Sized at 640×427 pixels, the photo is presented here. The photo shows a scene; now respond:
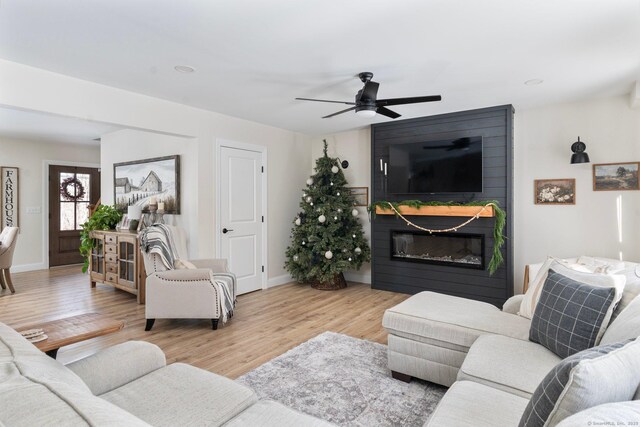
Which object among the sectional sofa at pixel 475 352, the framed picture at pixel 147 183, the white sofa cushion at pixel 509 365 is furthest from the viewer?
the framed picture at pixel 147 183

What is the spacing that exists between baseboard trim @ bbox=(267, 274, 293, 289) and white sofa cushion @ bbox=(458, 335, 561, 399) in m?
3.90

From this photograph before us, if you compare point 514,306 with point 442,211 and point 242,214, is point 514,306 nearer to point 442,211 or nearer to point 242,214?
point 442,211

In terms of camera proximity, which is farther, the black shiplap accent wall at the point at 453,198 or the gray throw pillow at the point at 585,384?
the black shiplap accent wall at the point at 453,198

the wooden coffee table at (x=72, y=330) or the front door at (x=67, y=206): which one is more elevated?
the front door at (x=67, y=206)

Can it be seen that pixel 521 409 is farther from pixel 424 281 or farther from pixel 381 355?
pixel 424 281

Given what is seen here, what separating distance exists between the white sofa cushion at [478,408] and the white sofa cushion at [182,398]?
753 mm

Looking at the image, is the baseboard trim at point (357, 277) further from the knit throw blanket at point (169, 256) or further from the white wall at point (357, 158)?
the knit throw blanket at point (169, 256)

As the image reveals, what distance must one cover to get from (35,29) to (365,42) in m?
2.25

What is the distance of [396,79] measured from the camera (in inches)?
135

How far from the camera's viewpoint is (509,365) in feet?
5.72

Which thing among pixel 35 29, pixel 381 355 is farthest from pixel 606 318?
pixel 35 29

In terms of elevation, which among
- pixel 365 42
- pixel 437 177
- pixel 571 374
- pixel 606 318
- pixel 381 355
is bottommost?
pixel 381 355

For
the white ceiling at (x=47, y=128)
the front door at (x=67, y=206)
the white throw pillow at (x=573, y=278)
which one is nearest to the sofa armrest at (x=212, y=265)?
the white ceiling at (x=47, y=128)

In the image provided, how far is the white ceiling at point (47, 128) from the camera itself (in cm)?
496
